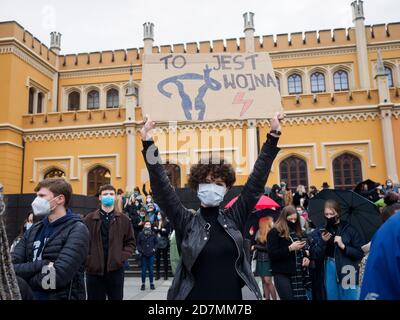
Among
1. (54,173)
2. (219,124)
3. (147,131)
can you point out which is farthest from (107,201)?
(54,173)

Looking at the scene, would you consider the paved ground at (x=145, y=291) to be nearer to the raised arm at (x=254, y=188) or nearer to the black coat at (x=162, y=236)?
the black coat at (x=162, y=236)

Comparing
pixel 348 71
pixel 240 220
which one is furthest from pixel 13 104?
pixel 240 220

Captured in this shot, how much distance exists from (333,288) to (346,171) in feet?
52.2

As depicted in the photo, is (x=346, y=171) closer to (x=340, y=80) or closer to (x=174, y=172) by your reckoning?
(x=340, y=80)

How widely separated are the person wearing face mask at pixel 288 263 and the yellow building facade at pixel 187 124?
11.7 meters

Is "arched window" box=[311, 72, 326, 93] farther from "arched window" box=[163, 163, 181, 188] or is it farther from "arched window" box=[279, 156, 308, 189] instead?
"arched window" box=[163, 163, 181, 188]

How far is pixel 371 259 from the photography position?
135 cm

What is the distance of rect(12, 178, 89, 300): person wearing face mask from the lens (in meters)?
2.72

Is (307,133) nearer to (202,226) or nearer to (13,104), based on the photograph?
(13,104)

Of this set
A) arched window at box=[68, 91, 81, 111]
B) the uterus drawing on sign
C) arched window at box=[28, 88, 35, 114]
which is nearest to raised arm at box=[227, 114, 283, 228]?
the uterus drawing on sign

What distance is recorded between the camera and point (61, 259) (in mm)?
2711

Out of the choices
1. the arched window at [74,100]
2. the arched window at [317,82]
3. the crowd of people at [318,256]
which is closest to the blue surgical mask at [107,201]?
the crowd of people at [318,256]

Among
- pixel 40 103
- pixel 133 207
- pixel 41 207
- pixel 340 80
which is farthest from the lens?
pixel 40 103
